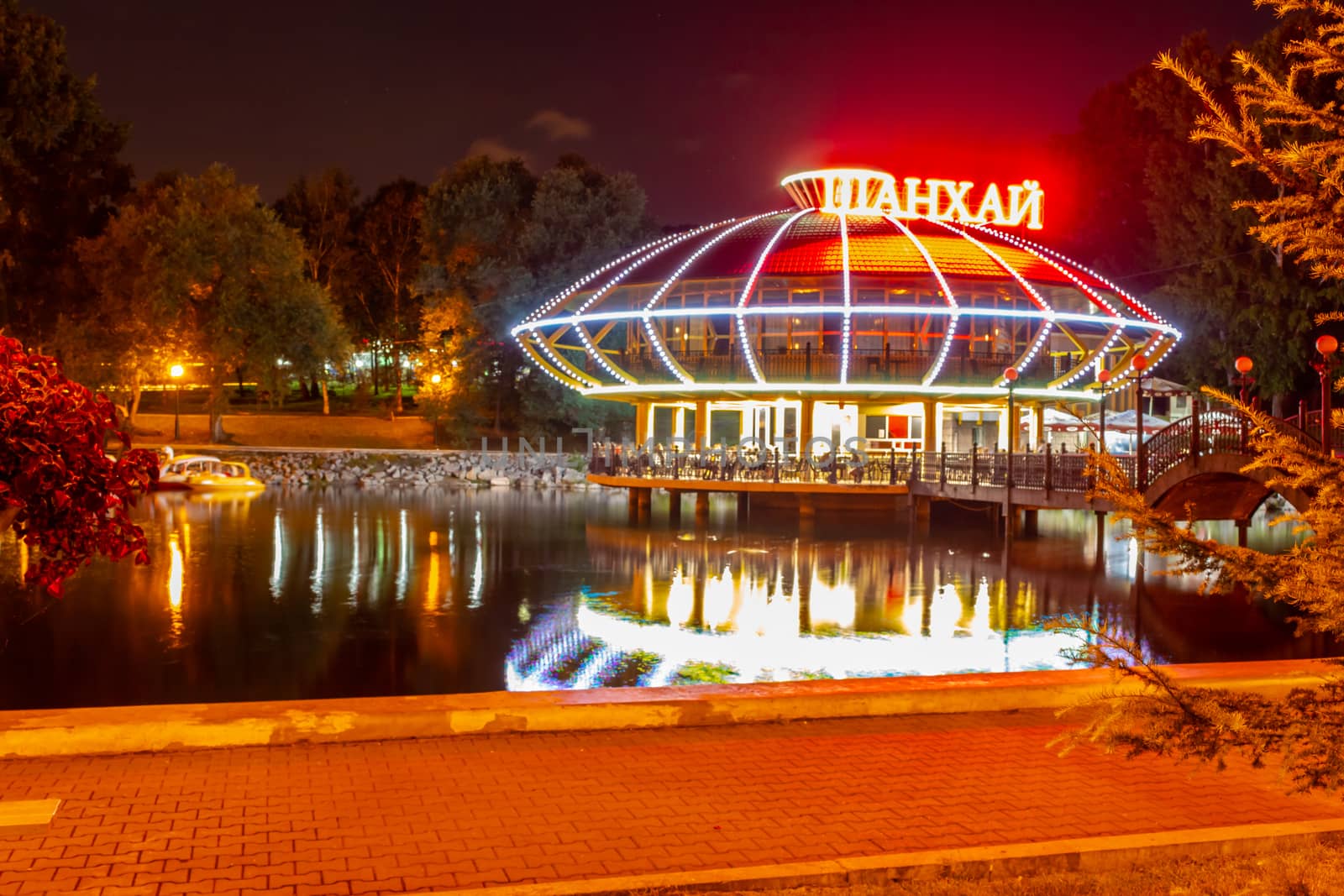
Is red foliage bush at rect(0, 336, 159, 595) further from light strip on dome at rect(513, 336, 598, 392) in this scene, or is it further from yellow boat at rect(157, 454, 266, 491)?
yellow boat at rect(157, 454, 266, 491)

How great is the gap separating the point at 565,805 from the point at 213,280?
58.1 metres

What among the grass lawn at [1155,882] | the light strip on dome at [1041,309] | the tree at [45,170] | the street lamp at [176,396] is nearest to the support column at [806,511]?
the light strip on dome at [1041,309]

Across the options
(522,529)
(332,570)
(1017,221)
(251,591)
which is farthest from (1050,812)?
(1017,221)

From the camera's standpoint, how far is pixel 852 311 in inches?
1684

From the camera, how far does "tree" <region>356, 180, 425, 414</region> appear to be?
267ft

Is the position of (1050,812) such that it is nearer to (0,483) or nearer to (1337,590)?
(1337,590)

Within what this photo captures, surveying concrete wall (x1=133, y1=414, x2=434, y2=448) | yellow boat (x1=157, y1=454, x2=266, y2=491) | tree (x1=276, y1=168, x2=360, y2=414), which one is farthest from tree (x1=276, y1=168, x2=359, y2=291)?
yellow boat (x1=157, y1=454, x2=266, y2=491)

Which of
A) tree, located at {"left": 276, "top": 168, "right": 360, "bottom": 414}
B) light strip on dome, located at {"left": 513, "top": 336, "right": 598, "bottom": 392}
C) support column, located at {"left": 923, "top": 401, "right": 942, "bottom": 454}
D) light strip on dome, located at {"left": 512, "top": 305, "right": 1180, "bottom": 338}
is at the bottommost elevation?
support column, located at {"left": 923, "top": 401, "right": 942, "bottom": 454}

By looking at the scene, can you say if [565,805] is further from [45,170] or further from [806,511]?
[45,170]

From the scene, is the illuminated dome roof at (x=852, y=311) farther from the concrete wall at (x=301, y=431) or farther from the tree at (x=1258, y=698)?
the tree at (x=1258, y=698)

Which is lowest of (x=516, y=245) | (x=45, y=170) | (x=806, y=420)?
(x=806, y=420)

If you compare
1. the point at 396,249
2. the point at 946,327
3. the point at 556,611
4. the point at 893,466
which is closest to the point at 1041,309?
the point at 946,327

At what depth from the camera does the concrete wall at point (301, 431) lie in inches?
2625

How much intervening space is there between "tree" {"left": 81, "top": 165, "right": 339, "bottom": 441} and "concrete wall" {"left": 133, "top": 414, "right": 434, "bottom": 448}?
4260 millimetres
